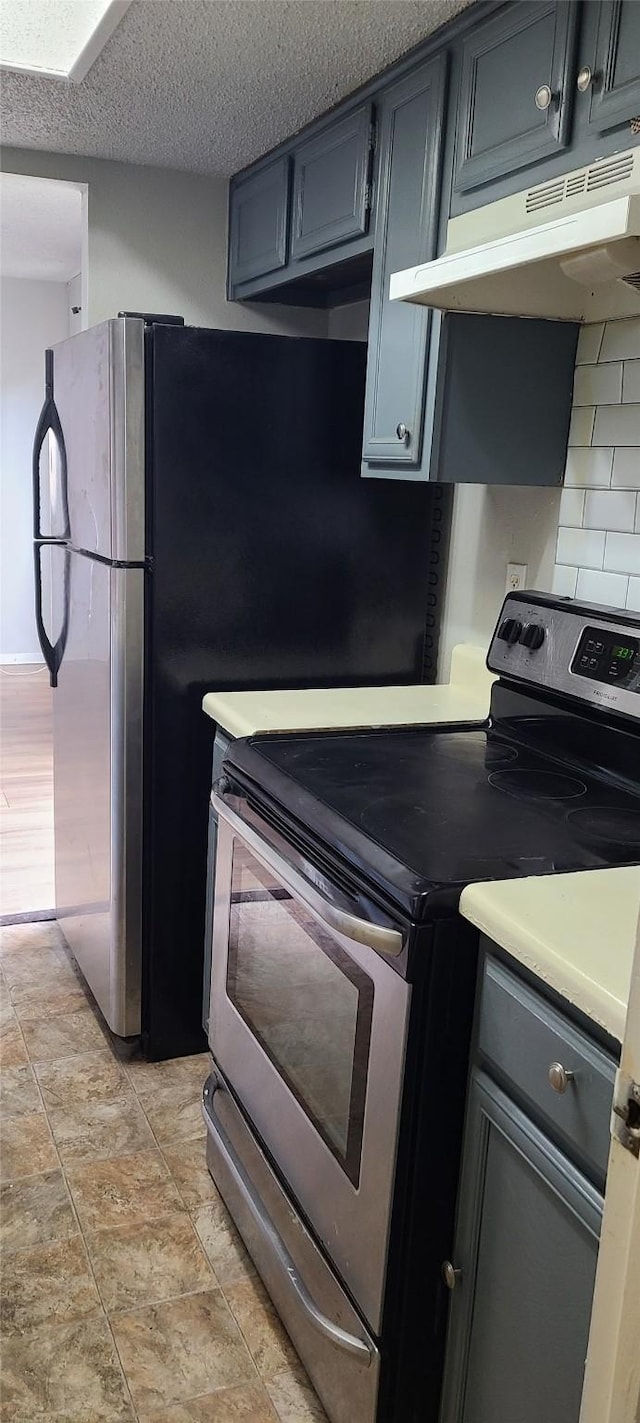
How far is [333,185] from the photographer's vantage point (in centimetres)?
243

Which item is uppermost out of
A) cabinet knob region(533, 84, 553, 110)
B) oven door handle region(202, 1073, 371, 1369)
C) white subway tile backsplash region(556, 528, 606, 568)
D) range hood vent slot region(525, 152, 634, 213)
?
Answer: cabinet knob region(533, 84, 553, 110)

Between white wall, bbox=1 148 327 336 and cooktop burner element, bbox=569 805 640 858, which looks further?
white wall, bbox=1 148 327 336

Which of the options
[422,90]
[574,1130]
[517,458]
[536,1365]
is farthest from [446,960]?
[422,90]

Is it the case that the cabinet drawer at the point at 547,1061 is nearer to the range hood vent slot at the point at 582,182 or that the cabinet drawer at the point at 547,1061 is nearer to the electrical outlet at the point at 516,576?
the range hood vent slot at the point at 582,182

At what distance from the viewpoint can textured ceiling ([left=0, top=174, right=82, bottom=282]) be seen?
4105 mm

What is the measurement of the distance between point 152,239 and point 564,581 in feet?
5.77

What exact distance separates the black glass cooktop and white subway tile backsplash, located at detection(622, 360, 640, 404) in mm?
618

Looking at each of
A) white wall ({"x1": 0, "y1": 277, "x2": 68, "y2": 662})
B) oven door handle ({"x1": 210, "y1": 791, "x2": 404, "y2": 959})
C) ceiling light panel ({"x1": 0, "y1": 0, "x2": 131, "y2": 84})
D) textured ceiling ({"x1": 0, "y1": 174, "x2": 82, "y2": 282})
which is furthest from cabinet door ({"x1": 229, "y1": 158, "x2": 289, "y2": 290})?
white wall ({"x1": 0, "y1": 277, "x2": 68, "y2": 662})

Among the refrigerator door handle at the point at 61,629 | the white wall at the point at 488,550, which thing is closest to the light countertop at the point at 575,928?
the white wall at the point at 488,550

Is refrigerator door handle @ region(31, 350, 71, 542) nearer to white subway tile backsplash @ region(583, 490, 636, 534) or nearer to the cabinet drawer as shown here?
white subway tile backsplash @ region(583, 490, 636, 534)

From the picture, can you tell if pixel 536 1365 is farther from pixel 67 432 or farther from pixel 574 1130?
pixel 67 432

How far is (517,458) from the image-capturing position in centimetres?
203

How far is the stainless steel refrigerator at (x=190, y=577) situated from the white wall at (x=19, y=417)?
4.29m

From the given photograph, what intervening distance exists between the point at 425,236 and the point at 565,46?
1.43 feet
